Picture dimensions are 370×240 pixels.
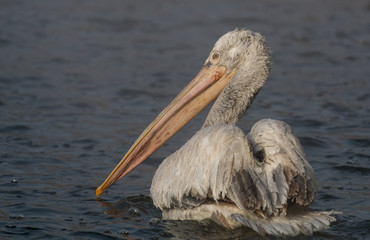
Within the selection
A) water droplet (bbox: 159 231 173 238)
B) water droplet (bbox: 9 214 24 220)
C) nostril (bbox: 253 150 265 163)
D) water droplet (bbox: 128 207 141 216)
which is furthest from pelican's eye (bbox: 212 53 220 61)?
water droplet (bbox: 9 214 24 220)

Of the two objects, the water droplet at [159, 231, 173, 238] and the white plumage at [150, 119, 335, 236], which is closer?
the white plumage at [150, 119, 335, 236]

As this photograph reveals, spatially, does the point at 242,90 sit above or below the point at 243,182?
above

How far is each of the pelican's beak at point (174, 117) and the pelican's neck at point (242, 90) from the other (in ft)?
0.61

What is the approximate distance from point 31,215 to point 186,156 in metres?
1.46

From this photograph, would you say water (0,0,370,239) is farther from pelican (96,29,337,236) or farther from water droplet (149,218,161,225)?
pelican (96,29,337,236)

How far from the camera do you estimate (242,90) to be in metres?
6.45

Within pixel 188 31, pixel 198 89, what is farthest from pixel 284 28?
pixel 198 89

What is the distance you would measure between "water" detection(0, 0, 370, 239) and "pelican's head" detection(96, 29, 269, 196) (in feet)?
1.35

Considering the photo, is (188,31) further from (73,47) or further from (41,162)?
(41,162)

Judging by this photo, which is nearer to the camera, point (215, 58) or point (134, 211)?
point (134, 211)

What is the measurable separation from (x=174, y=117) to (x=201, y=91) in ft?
1.24

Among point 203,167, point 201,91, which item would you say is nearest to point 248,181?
point 203,167

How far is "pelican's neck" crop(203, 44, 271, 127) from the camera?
642 cm

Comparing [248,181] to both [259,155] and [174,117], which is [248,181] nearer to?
[259,155]
